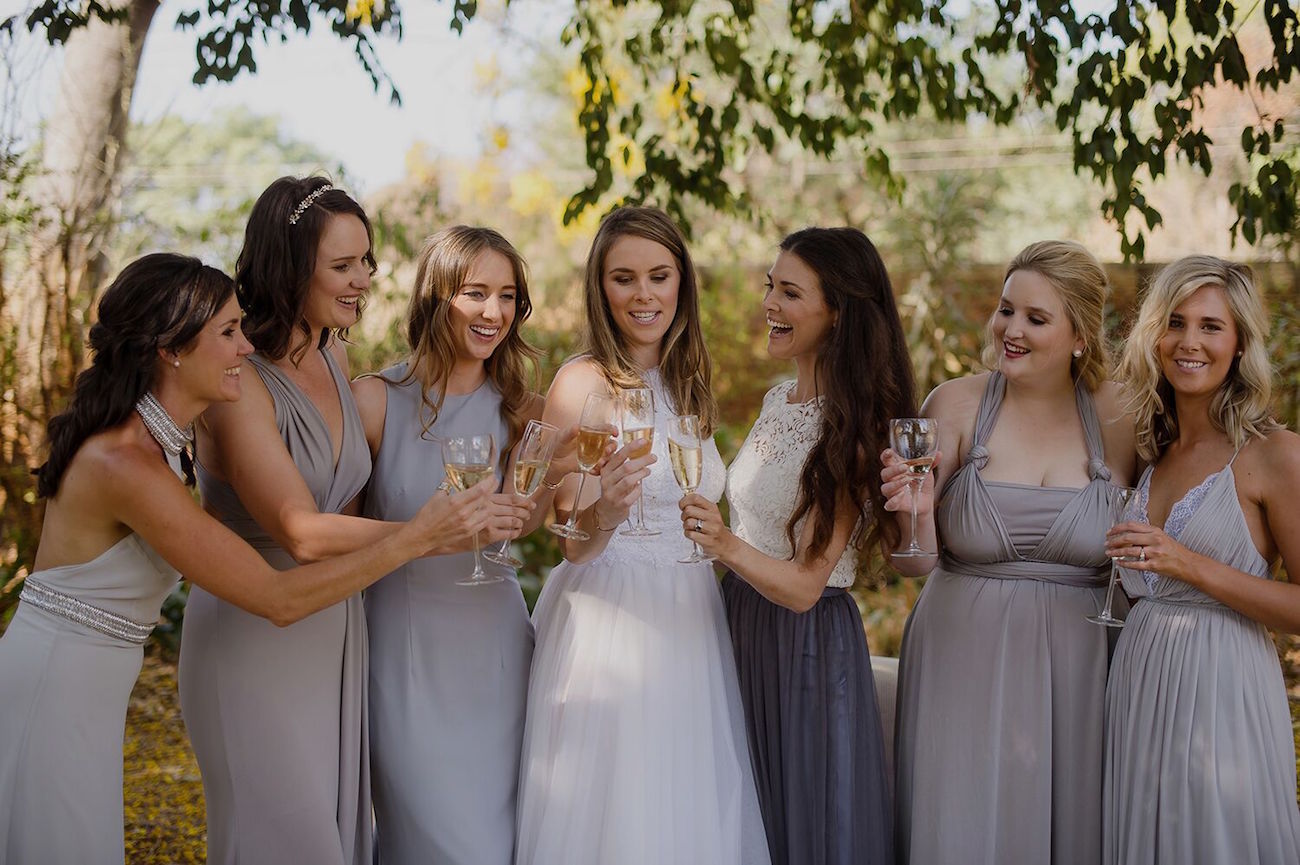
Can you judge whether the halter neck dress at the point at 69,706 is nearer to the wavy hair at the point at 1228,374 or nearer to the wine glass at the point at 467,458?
the wine glass at the point at 467,458

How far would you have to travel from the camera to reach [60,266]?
705 cm

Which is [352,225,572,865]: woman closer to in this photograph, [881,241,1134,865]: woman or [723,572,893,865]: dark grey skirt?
[723,572,893,865]: dark grey skirt

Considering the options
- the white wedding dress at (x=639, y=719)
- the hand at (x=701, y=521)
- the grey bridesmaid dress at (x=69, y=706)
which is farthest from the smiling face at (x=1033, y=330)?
the grey bridesmaid dress at (x=69, y=706)

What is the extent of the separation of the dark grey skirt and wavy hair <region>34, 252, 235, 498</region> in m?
1.83

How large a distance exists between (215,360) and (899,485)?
1.75 meters

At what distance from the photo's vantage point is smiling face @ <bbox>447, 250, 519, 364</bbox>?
3.58 m

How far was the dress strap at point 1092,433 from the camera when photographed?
11.9 ft

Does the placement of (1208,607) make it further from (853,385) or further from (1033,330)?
(853,385)

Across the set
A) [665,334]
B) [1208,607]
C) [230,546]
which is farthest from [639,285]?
[1208,607]

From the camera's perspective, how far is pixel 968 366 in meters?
9.19

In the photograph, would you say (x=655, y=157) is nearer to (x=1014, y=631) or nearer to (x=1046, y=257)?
(x=1046, y=257)

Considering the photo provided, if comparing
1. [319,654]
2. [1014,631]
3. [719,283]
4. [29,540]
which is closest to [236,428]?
[319,654]

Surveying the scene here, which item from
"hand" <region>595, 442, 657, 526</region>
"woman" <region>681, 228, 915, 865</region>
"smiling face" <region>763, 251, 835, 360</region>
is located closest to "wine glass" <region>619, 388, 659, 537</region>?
"hand" <region>595, 442, 657, 526</region>

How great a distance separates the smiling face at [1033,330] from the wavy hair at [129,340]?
88.5 inches
